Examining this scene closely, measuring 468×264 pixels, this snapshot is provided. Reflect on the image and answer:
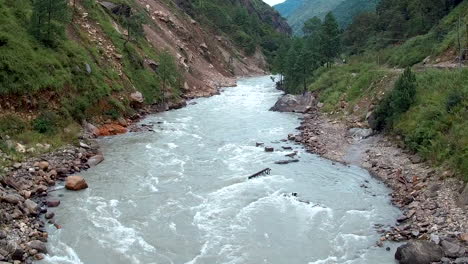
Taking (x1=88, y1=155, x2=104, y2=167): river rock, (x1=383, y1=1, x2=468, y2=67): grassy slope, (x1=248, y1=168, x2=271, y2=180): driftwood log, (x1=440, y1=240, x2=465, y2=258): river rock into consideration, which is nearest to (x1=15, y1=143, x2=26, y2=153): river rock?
(x1=88, y1=155, x2=104, y2=167): river rock

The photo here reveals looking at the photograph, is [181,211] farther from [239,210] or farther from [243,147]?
[243,147]

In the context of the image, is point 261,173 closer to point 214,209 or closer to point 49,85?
point 214,209

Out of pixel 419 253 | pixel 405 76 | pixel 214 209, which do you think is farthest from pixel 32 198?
pixel 405 76

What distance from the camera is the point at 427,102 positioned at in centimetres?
3478

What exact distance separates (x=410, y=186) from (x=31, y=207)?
69.5 feet

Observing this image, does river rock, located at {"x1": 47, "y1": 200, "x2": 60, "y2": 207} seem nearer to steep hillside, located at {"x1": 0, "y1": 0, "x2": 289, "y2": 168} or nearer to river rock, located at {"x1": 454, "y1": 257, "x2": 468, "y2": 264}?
steep hillside, located at {"x1": 0, "y1": 0, "x2": 289, "y2": 168}

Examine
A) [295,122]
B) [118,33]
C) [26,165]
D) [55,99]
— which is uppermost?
[118,33]

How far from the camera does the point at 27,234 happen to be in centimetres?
1981

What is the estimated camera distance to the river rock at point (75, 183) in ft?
85.3

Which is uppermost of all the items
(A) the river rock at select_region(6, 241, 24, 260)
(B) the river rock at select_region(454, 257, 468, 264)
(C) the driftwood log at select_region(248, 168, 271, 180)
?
(A) the river rock at select_region(6, 241, 24, 260)

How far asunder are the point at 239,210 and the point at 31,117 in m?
18.7

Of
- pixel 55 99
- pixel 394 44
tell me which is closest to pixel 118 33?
pixel 55 99

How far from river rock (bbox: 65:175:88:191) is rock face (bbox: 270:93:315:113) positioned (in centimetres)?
3544

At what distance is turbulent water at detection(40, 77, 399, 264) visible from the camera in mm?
19609
